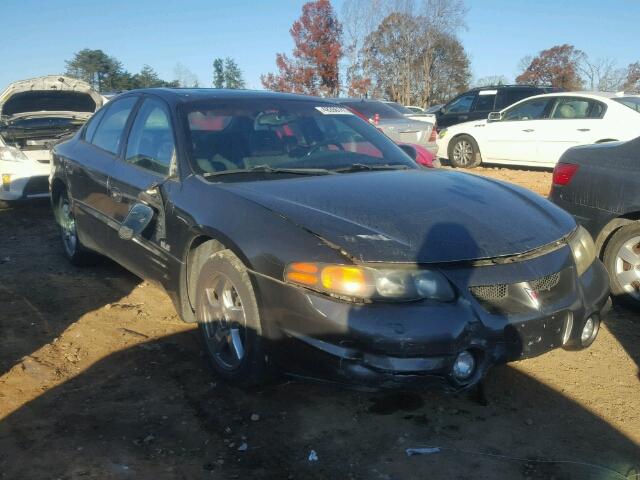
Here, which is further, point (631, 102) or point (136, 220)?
point (631, 102)

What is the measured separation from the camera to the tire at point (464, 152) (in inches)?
497

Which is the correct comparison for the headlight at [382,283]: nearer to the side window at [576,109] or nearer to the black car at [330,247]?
the black car at [330,247]

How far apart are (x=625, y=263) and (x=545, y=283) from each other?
1.94 m

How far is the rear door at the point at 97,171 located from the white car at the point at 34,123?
228cm

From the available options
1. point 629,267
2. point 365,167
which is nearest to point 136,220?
point 365,167

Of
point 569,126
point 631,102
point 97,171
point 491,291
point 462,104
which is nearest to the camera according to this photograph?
point 491,291

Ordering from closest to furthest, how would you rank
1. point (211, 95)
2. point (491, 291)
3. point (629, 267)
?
point (491, 291) < point (211, 95) < point (629, 267)

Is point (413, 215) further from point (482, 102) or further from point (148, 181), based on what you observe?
point (482, 102)

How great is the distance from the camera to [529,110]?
11.8 metres

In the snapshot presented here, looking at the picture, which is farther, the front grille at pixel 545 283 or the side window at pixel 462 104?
the side window at pixel 462 104

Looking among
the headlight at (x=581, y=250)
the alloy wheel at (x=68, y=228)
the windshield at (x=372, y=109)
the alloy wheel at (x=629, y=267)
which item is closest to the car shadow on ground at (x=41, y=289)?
the alloy wheel at (x=68, y=228)

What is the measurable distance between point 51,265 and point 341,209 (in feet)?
12.2

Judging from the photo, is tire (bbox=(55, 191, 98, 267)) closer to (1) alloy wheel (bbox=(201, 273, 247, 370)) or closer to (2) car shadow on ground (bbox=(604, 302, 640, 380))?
(1) alloy wheel (bbox=(201, 273, 247, 370))

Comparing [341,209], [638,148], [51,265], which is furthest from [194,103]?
[638,148]
